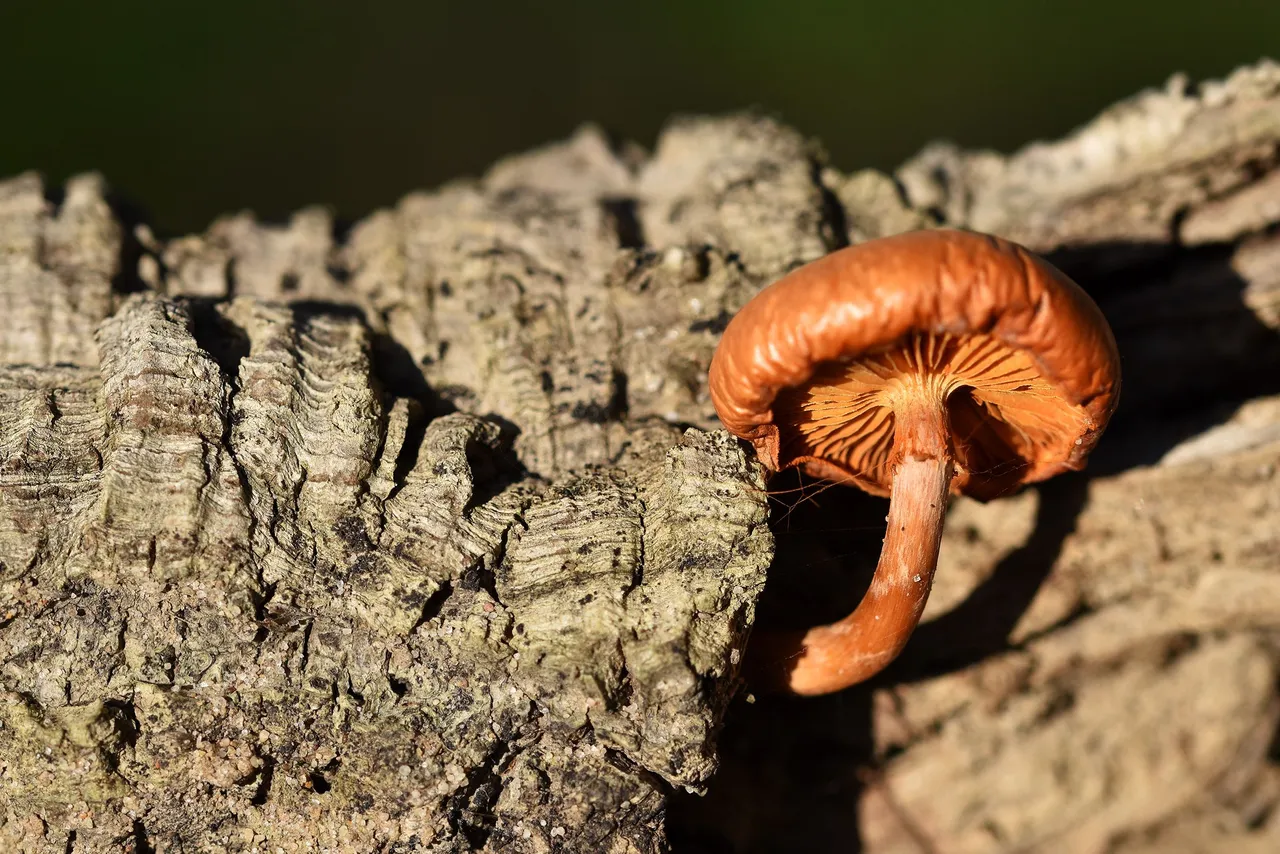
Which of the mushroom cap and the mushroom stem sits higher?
the mushroom cap

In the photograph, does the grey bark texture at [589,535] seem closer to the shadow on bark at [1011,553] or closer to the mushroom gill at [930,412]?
the shadow on bark at [1011,553]

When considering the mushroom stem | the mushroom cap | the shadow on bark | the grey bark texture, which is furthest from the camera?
the shadow on bark

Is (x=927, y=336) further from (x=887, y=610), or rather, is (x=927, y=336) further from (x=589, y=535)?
(x=589, y=535)

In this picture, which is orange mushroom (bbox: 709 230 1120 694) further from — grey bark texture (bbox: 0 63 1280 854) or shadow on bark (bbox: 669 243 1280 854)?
shadow on bark (bbox: 669 243 1280 854)

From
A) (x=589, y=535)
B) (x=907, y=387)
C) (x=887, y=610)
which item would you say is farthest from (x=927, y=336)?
(x=589, y=535)

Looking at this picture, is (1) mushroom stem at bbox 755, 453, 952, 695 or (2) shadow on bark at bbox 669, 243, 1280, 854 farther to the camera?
(2) shadow on bark at bbox 669, 243, 1280, 854

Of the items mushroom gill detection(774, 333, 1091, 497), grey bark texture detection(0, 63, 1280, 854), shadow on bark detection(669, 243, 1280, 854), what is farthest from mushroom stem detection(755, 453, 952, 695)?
shadow on bark detection(669, 243, 1280, 854)

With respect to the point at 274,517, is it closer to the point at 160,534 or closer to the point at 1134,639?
the point at 160,534

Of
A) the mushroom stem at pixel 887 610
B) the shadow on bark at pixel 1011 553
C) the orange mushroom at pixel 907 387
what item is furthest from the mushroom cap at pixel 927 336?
the shadow on bark at pixel 1011 553
